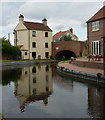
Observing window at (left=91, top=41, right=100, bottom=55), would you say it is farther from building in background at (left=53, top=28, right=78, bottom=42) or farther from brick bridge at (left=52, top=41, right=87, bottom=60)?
building in background at (left=53, top=28, right=78, bottom=42)

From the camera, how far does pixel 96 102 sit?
9625mm

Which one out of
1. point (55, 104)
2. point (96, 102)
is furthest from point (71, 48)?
point (55, 104)

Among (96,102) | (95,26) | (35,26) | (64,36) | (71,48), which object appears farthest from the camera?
(64,36)

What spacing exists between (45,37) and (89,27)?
81.4 ft

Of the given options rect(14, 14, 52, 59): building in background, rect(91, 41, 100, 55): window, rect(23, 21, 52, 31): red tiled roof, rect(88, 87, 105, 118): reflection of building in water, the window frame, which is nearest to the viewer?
rect(88, 87, 105, 118): reflection of building in water

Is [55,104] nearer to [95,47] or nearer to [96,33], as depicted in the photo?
[95,47]

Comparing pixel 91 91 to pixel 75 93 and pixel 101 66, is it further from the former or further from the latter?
pixel 101 66

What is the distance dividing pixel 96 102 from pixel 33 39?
4180cm

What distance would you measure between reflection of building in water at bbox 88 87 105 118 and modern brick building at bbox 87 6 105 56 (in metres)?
14.3

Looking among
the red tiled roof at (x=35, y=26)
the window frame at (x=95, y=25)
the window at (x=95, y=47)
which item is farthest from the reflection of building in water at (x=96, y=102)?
the red tiled roof at (x=35, y=26)

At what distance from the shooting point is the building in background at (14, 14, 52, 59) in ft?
162

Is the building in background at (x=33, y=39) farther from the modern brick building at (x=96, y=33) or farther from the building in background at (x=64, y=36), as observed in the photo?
the modern brick building at (x=96, y=33)

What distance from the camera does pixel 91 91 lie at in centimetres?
1221

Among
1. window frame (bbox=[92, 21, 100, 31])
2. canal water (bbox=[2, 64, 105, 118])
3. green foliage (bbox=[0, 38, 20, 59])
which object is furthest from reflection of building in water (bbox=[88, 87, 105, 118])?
green foliage (bbox=[0, 38, 20, 59])
